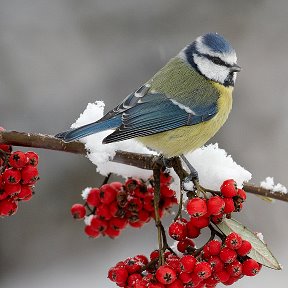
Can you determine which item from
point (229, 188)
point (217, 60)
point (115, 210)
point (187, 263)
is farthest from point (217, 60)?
point (187, 263)

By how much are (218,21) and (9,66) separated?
6.62 ft

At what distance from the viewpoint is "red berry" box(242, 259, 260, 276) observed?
1.69m

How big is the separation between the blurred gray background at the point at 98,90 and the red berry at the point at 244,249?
2.80 meters

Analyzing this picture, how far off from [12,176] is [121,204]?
47cm

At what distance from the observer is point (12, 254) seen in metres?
4.53

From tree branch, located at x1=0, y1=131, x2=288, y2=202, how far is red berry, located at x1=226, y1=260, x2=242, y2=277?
0.33 meters

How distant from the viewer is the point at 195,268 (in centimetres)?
161

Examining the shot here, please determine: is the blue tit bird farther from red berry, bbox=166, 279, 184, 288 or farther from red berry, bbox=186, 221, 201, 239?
red berry, bbox=166, 279, 184, 288

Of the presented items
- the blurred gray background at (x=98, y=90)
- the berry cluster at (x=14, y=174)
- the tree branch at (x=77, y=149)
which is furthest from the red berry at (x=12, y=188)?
the blurred gray background at (x=98, y=90)

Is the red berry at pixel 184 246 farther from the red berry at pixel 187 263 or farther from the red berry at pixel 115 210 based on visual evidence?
the red berry at pixel 115 210

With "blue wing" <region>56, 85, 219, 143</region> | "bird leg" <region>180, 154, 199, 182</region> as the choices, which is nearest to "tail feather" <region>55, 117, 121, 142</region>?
"blue wing" <region>56, 85, 219, 143</region>

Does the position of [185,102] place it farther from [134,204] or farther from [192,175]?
[192,175]

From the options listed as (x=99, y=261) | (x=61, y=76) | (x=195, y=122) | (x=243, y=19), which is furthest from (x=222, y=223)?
(x=243, y=19)

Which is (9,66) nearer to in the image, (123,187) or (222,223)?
(123,187)
